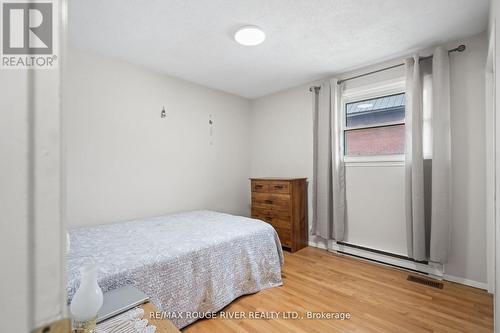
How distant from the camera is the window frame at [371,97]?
8.84 feet

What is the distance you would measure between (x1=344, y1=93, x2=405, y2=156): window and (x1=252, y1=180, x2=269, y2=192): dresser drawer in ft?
4.05

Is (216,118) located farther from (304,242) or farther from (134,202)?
(304,242)

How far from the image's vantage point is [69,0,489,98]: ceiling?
1.79 metres

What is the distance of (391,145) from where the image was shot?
2.77m

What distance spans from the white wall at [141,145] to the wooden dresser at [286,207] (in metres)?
0.73

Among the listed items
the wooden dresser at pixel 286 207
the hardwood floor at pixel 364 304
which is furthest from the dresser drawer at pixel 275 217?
the hardwood floor at pixel 364 304

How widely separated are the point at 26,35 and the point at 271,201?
3.21 metres

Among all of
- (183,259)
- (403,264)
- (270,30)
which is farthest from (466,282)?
(270,30)

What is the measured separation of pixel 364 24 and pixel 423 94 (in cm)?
108

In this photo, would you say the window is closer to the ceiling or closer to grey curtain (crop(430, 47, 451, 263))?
grey curtain (crop(430, 47, 451, 263))

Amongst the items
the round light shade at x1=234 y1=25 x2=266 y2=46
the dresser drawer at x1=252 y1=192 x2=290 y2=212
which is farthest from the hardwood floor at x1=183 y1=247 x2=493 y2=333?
the round light shade at x1=234 y1=25 x2=266 y2=46

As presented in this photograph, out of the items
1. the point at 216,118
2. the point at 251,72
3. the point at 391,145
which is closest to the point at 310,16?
the point at 251,72

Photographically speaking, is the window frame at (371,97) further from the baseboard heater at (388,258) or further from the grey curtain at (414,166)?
the baseboard heater at (388,258)

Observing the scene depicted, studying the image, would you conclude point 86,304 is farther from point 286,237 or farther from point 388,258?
point 388,258
